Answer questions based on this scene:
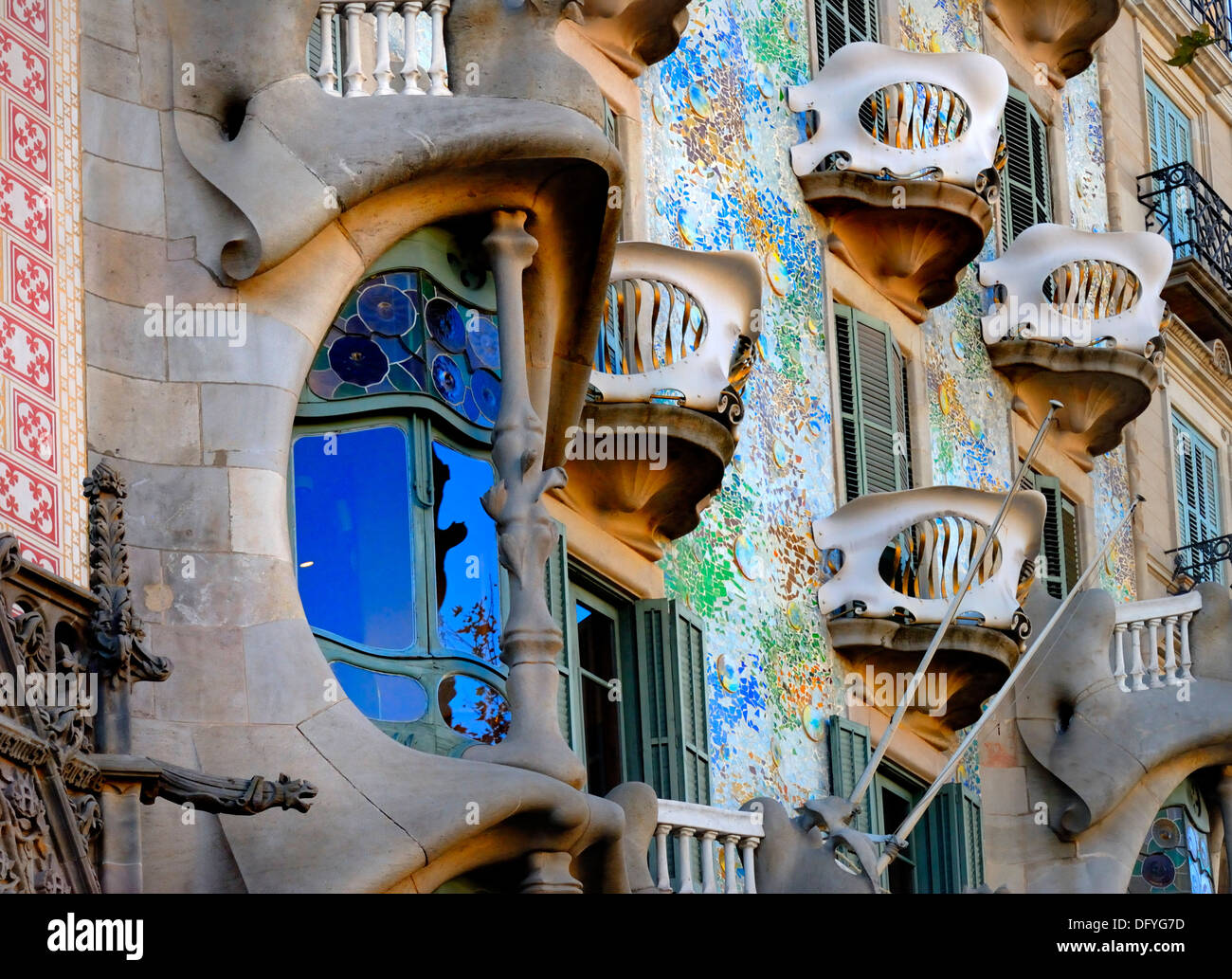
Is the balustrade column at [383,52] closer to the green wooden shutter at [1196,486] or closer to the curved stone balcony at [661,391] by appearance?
the curved stone balcony at [661,391]

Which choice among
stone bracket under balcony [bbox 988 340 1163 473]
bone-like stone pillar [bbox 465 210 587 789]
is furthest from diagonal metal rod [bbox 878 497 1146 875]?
bone-like stone pillar [bbox 465 210 587 789]

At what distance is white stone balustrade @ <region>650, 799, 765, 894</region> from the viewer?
17594mm

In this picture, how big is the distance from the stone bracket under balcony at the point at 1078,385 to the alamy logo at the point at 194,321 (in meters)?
10.7

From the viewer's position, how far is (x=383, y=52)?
16.2m

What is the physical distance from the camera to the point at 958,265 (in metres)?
23.3

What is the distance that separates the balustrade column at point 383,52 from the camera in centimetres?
1616

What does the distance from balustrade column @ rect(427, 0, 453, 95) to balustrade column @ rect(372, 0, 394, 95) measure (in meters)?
0.21

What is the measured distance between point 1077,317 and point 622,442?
7.13m

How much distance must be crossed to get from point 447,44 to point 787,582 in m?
5.43

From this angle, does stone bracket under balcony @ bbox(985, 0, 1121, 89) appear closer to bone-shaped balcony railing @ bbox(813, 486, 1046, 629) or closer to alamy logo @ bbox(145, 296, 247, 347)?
bone-shaped balcony railing @ bbox(813, 486, 1046, 629)

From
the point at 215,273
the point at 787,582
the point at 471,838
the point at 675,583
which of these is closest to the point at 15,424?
the point at 215,273
